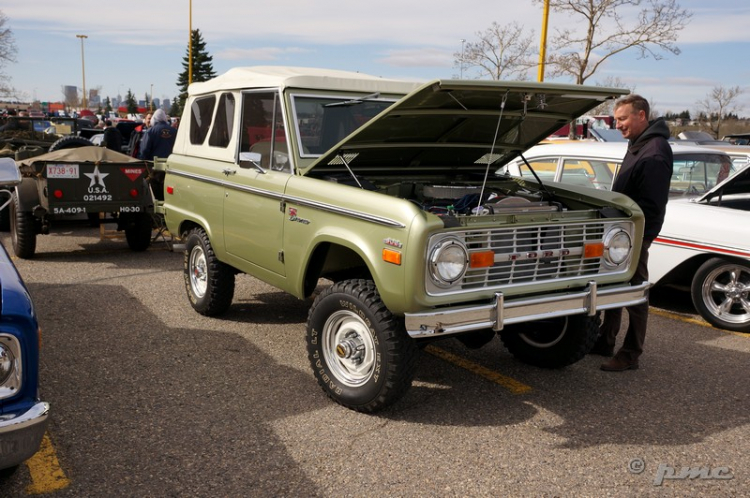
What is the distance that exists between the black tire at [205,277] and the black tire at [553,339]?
2.38 metres

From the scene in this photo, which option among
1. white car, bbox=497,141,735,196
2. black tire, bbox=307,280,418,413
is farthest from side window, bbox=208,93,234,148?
white car, bbox=497,141,735,196

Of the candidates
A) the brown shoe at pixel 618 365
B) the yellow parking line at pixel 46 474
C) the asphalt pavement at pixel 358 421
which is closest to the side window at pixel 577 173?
the asphalt pavement at pixel 358 421

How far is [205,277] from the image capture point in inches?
233

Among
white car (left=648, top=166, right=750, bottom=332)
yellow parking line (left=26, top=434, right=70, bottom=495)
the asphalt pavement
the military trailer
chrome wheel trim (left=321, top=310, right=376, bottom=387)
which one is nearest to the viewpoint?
yellow parking line (left=26, top=434, right=70, bottom=495)

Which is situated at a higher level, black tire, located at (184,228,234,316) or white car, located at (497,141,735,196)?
white car, located at (497,141,735,196)

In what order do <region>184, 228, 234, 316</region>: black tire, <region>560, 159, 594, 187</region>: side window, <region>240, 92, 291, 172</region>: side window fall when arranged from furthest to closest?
<region>560, 159, 594, 187</region>: side window
<region>184, 228, 234, 316</region>: black tire
<region>240, 92, 291, 172</region>: side window

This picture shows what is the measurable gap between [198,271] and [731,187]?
17.1ft

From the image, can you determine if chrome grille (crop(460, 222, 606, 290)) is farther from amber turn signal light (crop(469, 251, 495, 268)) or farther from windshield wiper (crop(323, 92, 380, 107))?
windshield wiper (crop(323, 92, 380, 107))

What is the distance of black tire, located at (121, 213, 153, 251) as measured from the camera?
8992mm

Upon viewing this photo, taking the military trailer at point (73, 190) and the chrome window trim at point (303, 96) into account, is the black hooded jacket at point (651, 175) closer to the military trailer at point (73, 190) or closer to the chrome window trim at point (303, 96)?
the chrome window trim at point (303, 96)

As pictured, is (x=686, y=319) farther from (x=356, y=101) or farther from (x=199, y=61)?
(x=199, y=61)

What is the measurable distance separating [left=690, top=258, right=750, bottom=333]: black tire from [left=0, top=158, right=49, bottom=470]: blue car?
554cm

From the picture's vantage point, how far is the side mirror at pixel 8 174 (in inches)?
137

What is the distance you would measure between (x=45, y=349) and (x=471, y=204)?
3.34 metres
